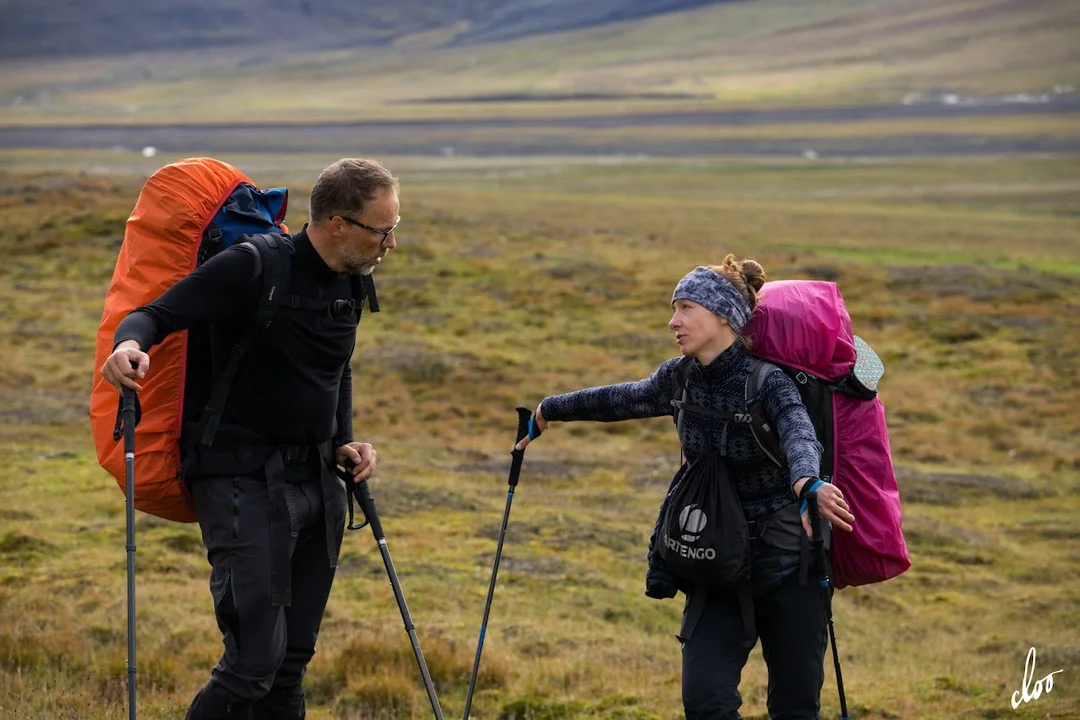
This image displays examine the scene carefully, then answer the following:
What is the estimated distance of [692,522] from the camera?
555 centimetres

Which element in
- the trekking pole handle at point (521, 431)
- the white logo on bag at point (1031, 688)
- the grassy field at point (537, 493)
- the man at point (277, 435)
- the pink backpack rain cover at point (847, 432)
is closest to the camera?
the man at point (277, 435)

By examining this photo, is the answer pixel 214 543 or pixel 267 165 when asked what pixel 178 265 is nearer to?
pixel 214 543

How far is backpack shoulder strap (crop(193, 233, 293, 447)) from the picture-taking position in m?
5.38

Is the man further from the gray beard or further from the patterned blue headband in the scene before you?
the patterned blue headband

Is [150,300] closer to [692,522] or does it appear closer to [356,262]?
[356,262]

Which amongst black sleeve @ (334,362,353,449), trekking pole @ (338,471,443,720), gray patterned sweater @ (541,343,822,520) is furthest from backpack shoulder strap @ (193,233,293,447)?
gray patterned sweater @ (541,343,822,520)

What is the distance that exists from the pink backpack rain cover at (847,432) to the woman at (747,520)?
0.15m

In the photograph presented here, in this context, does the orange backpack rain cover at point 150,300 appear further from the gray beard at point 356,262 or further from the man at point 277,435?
the gray beard at point 356,262

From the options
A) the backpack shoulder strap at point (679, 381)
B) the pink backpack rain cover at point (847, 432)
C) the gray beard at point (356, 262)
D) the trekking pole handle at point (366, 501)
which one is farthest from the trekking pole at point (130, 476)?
the pink backpack rain cover at point (847, 432)

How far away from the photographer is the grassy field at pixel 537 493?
8586mm

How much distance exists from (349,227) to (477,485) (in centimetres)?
1154

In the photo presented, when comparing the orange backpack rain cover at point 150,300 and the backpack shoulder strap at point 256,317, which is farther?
the orange backpack rain cover at point 150,300

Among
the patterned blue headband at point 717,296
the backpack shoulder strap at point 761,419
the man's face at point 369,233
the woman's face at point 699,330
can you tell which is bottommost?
the backpack shoulder strap at point 761,419

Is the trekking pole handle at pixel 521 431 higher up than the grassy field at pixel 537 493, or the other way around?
the trekking pole handle at pixel 521 431
